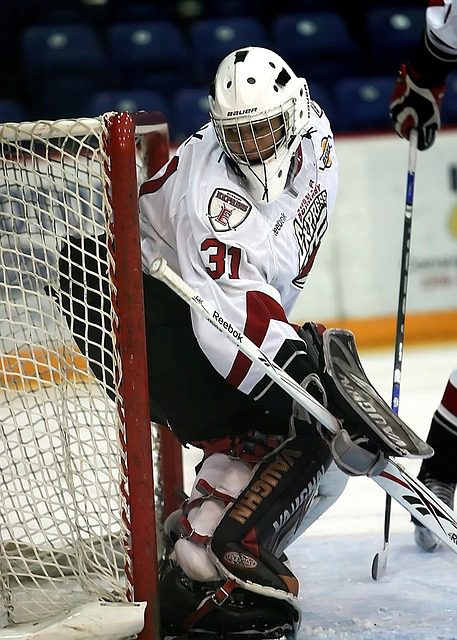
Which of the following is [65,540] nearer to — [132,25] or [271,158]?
[271,158]

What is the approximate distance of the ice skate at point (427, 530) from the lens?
7.57 ft

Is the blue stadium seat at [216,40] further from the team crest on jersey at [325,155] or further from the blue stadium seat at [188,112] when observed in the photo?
the team crest on jersey at [325,155]

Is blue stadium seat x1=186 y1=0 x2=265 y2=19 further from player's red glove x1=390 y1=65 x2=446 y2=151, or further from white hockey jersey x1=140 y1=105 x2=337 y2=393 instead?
white hockey jersey x1=140 y1=105 x2=337 y2=393

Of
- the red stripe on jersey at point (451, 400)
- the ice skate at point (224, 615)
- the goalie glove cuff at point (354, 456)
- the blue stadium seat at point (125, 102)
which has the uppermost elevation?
the blue stadium seat at point (125, 102)

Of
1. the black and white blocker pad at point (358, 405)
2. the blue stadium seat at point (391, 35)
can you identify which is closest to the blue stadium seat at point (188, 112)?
the blue stadium seat at point (391, 35)

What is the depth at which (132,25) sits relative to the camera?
5.26 m

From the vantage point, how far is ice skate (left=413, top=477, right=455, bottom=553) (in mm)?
2309

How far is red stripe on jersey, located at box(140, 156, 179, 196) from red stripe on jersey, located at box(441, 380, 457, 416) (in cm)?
83

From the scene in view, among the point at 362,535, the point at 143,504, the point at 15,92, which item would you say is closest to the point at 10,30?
the point at 15,92

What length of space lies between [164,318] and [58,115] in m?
3.17

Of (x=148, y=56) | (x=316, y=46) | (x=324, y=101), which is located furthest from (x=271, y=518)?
(x=316, y=46)

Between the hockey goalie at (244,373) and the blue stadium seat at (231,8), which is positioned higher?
the blue stadium seat at (231,8)

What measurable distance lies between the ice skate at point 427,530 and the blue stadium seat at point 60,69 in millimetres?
3076

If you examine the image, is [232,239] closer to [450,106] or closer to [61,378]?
[61,378]
